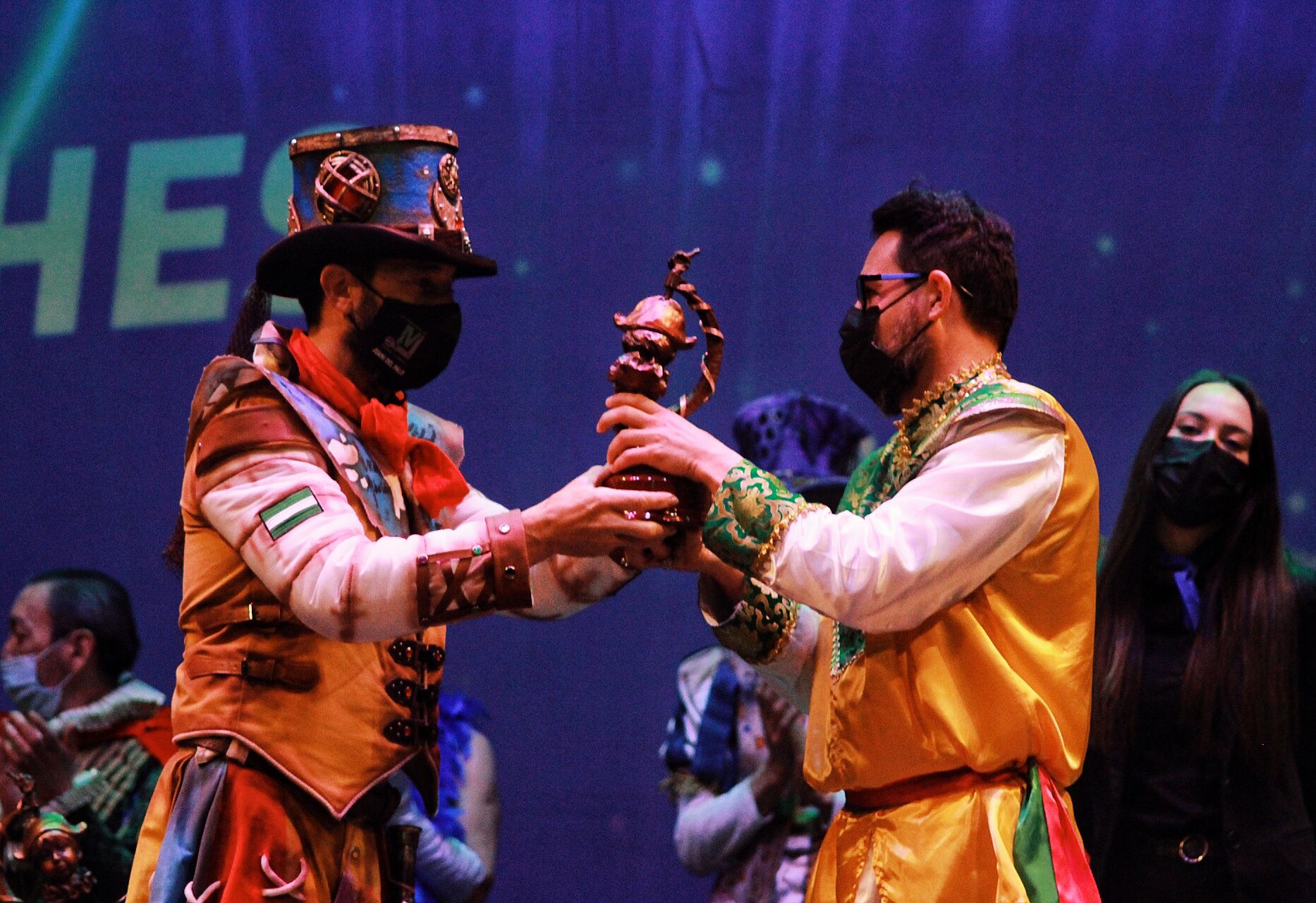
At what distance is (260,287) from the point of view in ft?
8.68

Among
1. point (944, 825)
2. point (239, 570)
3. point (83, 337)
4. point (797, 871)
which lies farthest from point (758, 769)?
point (83, 337)

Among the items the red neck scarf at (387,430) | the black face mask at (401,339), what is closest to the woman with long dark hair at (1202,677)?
the red neck scarf at (387,430)

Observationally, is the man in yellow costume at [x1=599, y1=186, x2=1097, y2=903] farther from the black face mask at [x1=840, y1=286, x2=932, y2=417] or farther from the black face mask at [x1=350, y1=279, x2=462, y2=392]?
the black face mask at [x1=350, y1=279, x2=462, y2=392]

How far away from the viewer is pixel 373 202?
245 cm

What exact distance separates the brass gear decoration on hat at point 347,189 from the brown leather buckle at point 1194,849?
2124 millimetres

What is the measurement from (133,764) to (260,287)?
1.72 meters

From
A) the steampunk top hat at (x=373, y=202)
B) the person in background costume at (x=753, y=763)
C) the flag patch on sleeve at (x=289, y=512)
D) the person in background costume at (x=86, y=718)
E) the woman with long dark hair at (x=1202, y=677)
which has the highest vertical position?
the steampunk top hat at (x=373, y=202)

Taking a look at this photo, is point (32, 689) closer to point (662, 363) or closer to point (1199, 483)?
point (662, 363)

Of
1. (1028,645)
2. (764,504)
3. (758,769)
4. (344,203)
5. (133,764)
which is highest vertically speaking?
(344,203)

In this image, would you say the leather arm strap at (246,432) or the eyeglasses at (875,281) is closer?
the leather arm strap at (246,432)

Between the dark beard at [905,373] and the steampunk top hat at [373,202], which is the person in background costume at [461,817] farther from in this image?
the dark beard at [905,373]

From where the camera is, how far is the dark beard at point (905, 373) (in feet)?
7.93

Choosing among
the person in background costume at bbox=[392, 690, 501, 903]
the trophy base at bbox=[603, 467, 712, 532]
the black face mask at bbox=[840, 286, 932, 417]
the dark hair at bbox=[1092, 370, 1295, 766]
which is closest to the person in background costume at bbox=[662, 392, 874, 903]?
the person in background costume at bbox=[392, 690, 501, 903]

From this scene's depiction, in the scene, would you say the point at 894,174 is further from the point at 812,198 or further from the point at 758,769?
the point at 758,769
